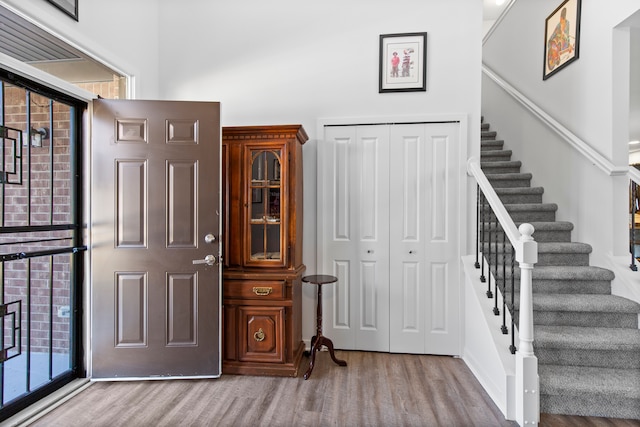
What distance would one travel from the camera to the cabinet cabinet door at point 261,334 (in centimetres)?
274

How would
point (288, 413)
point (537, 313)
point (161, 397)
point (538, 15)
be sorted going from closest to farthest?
point (288, 413)
point (161, 397)
point (537, 313)
point (538, 15)

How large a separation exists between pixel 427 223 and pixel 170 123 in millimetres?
2215

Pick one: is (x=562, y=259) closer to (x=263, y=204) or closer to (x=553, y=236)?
(x=553, y=236)

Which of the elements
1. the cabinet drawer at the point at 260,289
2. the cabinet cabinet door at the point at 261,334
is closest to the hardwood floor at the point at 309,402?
the cabinet cabinet door at the point at 261,334

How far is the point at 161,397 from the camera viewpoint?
2.42 meters

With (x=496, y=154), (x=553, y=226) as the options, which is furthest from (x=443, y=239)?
(x=496, y=154)

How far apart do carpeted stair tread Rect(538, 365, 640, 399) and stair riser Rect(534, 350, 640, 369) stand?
3cm

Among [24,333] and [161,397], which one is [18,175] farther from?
[161,397]

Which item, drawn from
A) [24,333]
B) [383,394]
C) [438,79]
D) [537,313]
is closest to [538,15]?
[438,79]

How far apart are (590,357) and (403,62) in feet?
8.59

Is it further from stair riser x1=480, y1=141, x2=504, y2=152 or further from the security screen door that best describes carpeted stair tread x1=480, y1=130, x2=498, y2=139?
the security screen door

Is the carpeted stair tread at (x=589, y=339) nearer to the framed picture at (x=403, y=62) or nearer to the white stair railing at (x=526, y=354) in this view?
the white stair railing at (x=526, y=354)

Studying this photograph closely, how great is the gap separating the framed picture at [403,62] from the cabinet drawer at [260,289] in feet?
6.25

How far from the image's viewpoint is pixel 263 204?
2.85 meters
